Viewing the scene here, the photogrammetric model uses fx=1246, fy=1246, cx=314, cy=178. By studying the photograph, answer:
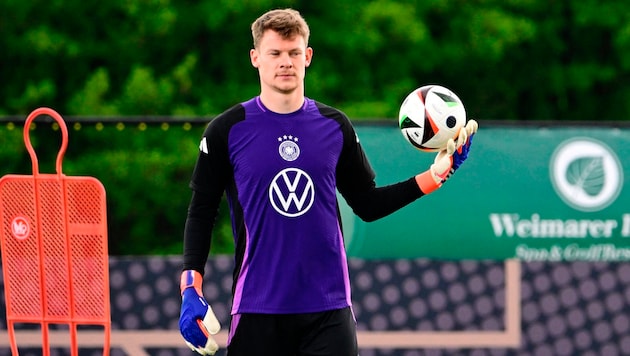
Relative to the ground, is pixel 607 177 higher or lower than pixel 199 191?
lower

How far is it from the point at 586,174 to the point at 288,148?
154 inches

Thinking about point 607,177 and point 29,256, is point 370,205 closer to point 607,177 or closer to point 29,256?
point 29,256

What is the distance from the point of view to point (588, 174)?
8078 mm

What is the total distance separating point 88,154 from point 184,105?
1021cm

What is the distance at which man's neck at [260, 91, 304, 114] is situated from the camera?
4660 millimetres

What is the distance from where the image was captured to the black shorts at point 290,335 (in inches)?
181

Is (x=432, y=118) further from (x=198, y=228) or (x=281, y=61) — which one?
(x=198, y=228)

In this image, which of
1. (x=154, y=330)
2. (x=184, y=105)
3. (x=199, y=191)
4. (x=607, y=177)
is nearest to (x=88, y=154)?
(x=154, y=330)

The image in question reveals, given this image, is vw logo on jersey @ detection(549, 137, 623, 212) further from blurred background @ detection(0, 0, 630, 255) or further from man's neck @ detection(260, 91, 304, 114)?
blurred background @ detection(0, 0, 630, 255)

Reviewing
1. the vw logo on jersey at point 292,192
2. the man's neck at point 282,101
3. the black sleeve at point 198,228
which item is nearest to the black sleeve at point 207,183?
the black sleeve at point 198,228

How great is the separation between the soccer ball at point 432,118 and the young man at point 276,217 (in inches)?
21.8

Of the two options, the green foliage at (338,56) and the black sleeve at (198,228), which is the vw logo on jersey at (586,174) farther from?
the green foliage at (338,56)

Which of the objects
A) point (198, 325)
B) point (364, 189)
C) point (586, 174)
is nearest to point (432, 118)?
point (364, 189)

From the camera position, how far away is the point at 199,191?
471 cm
